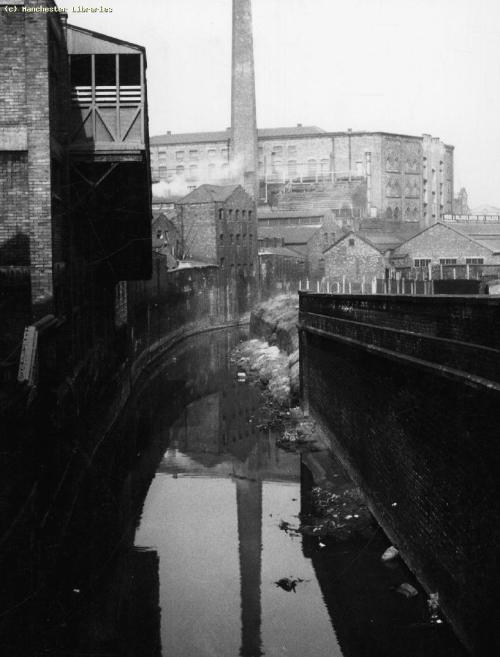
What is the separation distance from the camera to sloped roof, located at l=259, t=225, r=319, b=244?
64.1m

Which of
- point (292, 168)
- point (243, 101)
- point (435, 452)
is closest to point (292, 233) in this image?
point (243, 101)

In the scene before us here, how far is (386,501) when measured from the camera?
35.9 ft

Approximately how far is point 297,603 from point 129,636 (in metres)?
2.14

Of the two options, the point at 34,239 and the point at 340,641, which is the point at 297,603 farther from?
the point at 34,239

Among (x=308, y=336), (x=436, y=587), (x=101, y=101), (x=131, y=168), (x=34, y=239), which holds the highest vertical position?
(x=101, y=101)

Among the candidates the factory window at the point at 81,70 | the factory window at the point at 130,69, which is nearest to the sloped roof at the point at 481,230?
the factory window at the point at 130,69

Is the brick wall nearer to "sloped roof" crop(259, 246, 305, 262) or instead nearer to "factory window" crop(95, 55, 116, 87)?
"factory window" crop(95, 55, 116, 87)

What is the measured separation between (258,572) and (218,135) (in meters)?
74.4

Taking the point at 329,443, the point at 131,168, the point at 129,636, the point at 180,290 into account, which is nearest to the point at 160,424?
the point at 329,443

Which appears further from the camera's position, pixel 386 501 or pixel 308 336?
pixel 308 336

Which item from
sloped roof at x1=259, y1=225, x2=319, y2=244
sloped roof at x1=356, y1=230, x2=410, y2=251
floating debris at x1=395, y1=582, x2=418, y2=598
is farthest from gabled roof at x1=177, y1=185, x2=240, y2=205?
floating debris at x1=395, y1=582, x2=418, y2=598

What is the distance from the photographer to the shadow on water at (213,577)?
8547 millimetres

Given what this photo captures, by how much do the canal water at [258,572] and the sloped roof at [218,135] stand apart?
66.6 m

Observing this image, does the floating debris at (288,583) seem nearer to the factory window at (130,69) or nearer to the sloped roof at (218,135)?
the factory window at (130,69)
